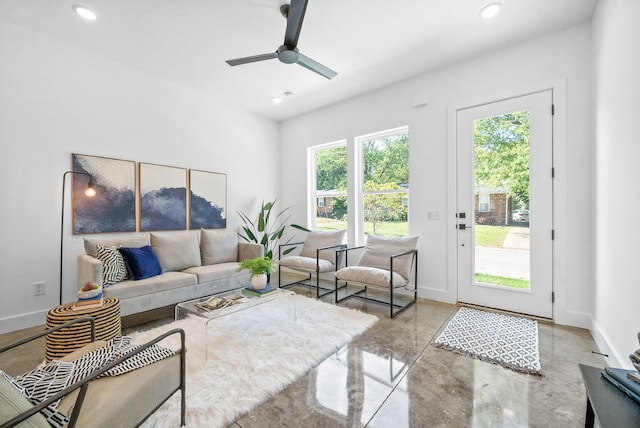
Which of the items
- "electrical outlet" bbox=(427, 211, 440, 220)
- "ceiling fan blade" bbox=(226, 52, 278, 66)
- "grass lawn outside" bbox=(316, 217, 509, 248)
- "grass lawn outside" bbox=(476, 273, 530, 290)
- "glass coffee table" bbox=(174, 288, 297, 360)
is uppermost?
"ceiling fan blade" bbox=(226, 52, 278, 66)

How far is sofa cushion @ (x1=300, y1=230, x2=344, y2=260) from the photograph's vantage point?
3961mm

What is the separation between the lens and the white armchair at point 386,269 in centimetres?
299

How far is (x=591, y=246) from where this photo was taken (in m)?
2.56

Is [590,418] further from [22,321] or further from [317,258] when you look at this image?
[22,321]

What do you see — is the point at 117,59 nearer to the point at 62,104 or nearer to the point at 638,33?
the point at 62,104

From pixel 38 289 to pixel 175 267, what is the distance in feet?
3.97

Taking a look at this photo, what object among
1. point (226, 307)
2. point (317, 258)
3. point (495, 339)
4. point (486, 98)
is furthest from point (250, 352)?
point (486, 98)

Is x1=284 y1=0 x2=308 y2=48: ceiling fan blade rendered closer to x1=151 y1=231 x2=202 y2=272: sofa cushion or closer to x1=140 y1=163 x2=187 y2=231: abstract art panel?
x1=140 y1=163 x2=187 y2=231: abstract art panel

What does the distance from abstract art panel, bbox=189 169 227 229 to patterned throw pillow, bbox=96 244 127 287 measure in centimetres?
Answer: 122

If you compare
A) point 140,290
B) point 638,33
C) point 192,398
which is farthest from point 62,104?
point 638,33

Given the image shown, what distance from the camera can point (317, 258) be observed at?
353 cm

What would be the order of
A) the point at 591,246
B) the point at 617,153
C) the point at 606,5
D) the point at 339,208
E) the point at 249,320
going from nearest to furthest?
1. the point at 617,153
2. the point at 606,5
3. the point at 591,246
4. the point at 249,320
5. the point at 339,208

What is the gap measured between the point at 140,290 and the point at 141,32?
2.51 metres

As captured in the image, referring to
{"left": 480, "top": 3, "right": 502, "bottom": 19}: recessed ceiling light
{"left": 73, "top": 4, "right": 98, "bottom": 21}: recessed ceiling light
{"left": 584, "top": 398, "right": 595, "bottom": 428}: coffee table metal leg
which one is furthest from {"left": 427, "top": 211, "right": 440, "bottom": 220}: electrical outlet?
{"left": 73, "top": 4, "right": 98, "bottom": 21}: recessed ceiling light
